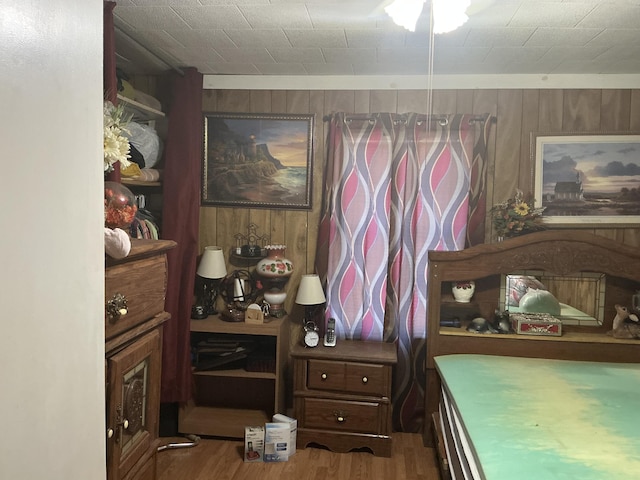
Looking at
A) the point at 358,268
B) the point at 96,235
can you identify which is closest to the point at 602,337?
the point at 358,268

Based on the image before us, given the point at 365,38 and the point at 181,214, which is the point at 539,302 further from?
the point at 181,214

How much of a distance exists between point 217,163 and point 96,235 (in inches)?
101

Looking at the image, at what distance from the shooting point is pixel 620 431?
6.71ft

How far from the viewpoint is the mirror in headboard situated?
11.1 ft

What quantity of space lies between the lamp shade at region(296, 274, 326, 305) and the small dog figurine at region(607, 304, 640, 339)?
1688 mm

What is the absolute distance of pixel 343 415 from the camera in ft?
10.6

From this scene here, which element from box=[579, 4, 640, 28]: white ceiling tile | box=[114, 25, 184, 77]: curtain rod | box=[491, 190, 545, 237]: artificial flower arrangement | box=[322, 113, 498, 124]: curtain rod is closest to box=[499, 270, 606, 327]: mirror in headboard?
box=[491, 190, 545, 237]: artificial flower arrangement

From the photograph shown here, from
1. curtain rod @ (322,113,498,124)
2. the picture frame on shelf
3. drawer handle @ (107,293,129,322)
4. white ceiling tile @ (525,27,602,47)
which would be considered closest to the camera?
drawer handle @ (107,293,129,322)

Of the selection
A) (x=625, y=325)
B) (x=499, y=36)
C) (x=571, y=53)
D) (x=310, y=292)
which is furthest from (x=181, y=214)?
(x=625, y=325)

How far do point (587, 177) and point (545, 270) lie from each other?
0.67m

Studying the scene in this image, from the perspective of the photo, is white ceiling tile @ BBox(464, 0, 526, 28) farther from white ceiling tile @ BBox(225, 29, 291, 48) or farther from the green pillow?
the green pillow

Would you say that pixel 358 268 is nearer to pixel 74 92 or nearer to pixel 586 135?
pixel 586 135

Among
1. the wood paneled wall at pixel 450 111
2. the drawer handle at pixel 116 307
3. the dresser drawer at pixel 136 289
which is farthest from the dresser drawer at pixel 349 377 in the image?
the drawer handle at pixel 116 307

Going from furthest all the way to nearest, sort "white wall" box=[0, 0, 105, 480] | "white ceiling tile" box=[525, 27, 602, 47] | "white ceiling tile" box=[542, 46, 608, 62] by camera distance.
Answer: "white ceiling tile" box=[542, 46, 608, 62]
"white ceiling tile" box=[525, 27, 602, 47]
"white wall" box=[0, 0, 105, 480]
